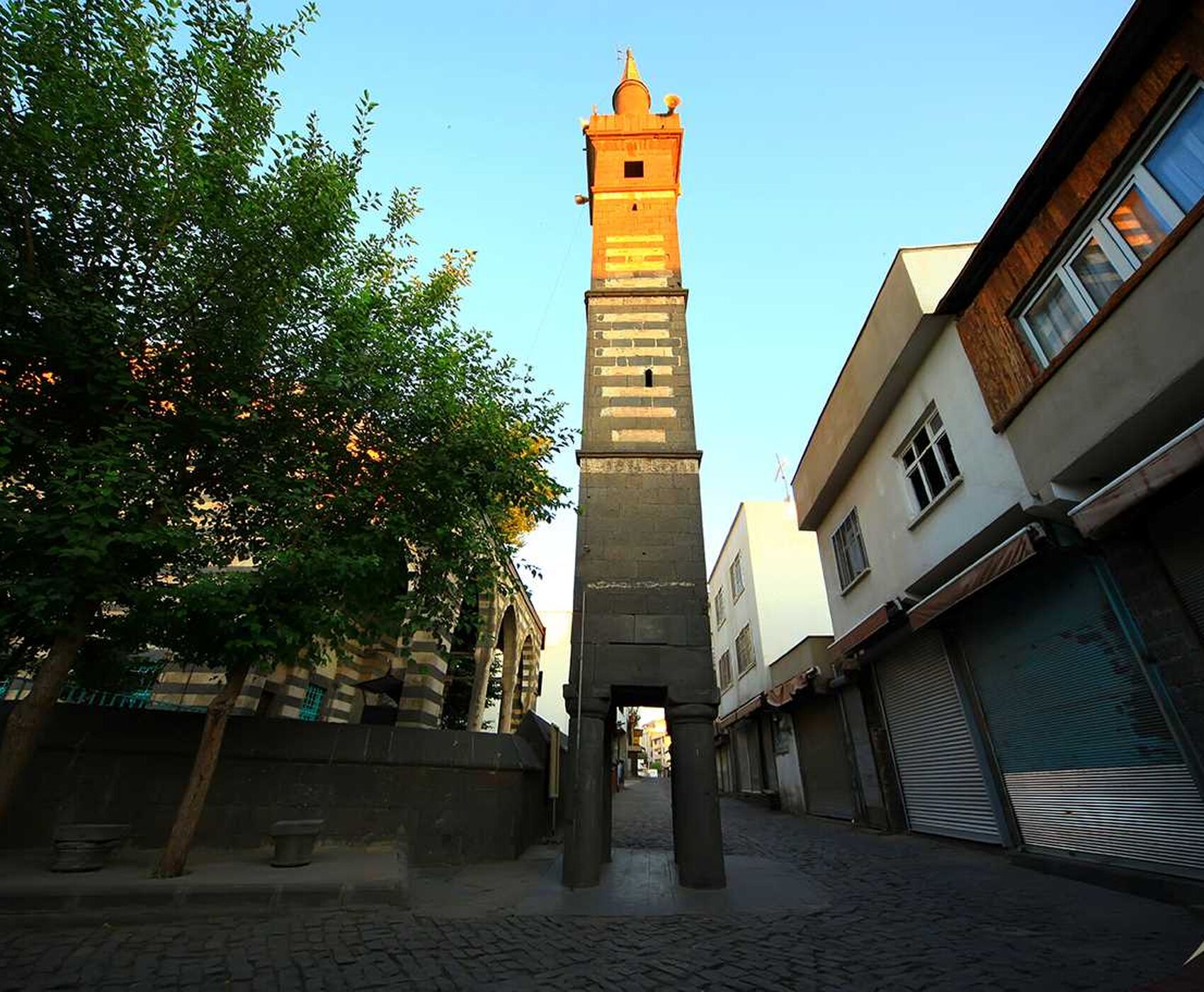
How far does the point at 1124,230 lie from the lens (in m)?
6.41

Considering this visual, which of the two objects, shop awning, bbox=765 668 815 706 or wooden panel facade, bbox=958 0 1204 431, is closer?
wooden panel facade, bbox=958 0 1204 431

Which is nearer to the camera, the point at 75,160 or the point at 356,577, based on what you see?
the point at 75,160

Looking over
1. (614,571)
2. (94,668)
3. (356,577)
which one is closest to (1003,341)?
(614,571)

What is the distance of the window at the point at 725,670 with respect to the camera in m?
28.7

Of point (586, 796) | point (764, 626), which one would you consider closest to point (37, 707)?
point (586, 796)

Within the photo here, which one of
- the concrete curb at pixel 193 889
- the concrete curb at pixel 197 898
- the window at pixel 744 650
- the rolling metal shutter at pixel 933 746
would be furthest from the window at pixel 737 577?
the concrete curb at pixel 197 898

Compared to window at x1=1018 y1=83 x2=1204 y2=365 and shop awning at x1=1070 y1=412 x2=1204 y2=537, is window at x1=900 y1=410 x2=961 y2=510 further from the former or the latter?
shop awning at x1=1070 y1=412 x2=1204 y2=537

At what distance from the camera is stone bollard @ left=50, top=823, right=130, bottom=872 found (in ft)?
18.6

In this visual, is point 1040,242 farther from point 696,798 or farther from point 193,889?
point 193,889

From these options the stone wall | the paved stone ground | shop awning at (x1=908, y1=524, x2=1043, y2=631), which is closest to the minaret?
the paved stone ground

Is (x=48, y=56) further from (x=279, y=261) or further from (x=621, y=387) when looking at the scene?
(x=621, y=387)

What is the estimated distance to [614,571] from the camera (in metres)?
8.63

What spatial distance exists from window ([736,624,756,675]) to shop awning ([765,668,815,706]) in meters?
5.49

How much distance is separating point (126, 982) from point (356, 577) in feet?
12.9
